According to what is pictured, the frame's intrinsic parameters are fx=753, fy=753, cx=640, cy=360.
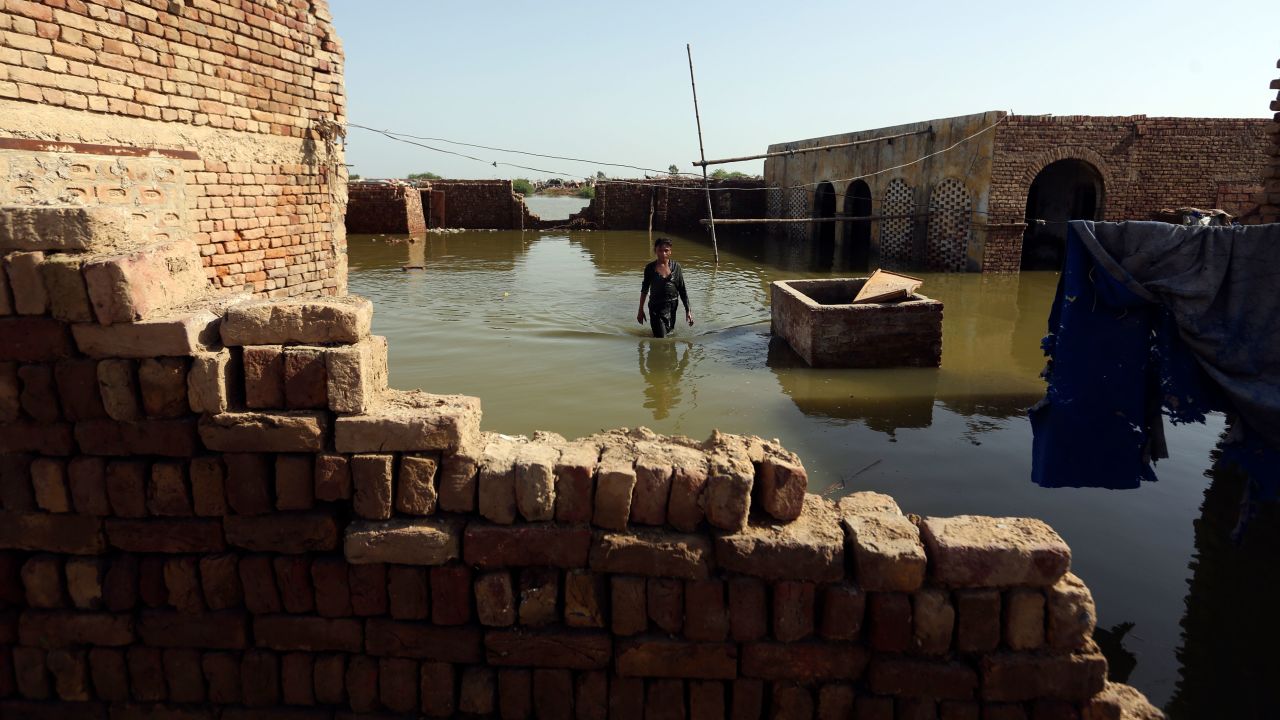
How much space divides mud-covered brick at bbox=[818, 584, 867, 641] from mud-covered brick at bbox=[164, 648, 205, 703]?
278 cm

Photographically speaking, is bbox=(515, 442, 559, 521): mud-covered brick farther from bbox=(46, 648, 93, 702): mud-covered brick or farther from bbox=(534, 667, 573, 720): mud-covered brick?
bbox=(46, 648, 93, 702): mud-covered brick

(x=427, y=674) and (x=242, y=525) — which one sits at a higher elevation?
(x=242, y=525)

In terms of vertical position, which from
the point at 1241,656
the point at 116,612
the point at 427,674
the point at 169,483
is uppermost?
the point at 169,483

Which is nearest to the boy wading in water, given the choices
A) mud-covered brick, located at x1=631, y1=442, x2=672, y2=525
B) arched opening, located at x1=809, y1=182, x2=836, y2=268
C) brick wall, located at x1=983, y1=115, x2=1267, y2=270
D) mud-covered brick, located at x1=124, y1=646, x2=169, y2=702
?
mud-covered brick, located at x1=631, y1=442, x2=672, y2=525

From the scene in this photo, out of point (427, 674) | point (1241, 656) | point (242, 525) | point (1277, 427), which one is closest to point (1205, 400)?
point (1277, 427)

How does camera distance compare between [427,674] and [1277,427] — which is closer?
[427,674]

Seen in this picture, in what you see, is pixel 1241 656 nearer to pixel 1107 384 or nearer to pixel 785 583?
pixel 1107 384

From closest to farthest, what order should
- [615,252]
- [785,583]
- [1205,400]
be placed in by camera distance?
[785,583] → [1205,400] → [615,252]

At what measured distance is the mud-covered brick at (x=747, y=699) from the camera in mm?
3211

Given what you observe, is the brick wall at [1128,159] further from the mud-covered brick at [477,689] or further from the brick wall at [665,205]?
the mud-covered brick at [477,689]

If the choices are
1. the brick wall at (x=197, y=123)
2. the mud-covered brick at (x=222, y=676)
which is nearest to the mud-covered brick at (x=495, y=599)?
the mud-covered brick at (x=222, y=676)

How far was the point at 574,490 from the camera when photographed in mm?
3201

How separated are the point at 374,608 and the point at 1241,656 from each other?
445 centimetres

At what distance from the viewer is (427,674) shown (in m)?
3.29
